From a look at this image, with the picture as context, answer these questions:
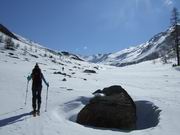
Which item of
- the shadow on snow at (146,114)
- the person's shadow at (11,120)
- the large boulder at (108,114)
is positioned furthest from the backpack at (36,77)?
the shadow on snow at (146,114)

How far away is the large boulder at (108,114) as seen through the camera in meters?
14.7

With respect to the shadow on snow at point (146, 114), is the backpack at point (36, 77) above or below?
above

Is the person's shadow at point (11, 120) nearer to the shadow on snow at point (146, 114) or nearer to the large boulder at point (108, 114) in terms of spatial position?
the large boulder at point (108, 114)

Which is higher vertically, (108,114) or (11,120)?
(108,114)

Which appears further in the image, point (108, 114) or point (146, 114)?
point (146, 114)

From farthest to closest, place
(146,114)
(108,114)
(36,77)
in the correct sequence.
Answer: (146,114)
(36,77)
(108,114)

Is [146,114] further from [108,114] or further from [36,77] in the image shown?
[36,77]

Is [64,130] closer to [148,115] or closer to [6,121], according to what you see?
[6,121]

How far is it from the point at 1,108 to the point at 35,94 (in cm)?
249

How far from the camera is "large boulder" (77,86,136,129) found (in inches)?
579

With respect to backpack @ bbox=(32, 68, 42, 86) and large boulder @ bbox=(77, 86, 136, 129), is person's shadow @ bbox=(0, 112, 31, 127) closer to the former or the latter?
backpack @ bbox=(32, 68, 42, 86)

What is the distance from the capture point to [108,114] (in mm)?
14875

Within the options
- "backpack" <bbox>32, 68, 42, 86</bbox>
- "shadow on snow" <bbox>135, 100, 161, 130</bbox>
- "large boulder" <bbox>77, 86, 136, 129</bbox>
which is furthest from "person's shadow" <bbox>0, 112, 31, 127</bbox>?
"shadow on snow" <bbox>135, 100, 161, 130</bbox>

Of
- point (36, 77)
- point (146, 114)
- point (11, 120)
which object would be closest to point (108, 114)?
point (146, 114)
